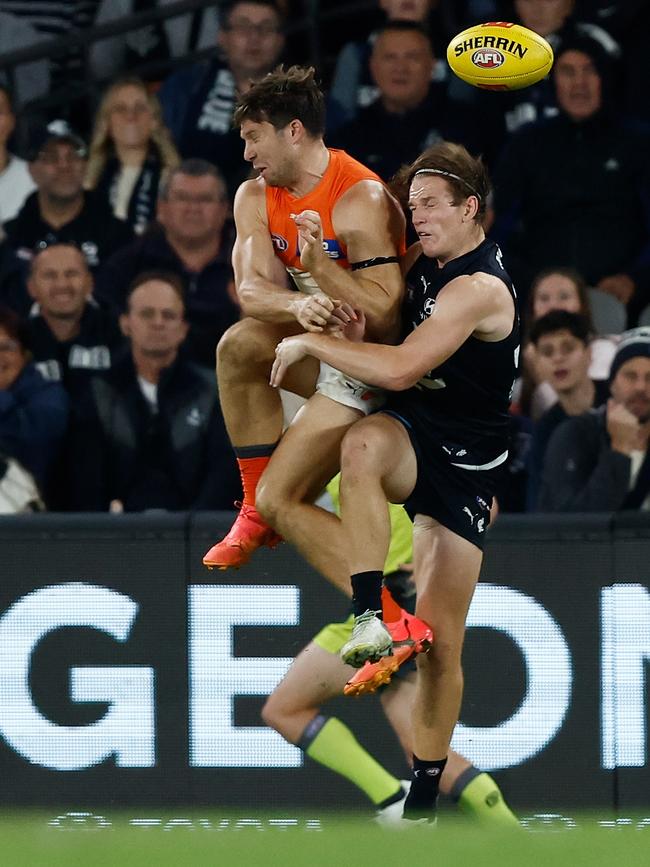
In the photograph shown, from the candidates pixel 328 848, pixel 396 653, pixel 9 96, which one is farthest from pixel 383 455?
pixel 9 96

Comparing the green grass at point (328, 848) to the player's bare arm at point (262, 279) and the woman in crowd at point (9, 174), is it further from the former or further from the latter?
the woman in crowd at point (9, 174)

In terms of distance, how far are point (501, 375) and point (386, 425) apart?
47cm

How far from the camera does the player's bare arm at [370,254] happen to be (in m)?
6.43

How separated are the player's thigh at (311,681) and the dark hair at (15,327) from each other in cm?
241

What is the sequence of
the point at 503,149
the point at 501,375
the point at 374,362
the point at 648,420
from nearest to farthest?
the point at 374,362
the point at 501,375
the point at 648,420
the point at 503,149

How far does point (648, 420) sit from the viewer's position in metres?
8.76

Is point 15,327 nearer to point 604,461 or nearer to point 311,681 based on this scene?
point 311,681

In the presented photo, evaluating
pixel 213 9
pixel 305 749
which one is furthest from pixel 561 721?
pixel 213 9

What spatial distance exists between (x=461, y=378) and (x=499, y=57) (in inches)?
43.3

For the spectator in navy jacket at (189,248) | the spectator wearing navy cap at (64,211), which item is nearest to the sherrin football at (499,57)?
the spectator in navy jacket at (189,248)

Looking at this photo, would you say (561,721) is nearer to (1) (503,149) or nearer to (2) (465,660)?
(2) (465,660)

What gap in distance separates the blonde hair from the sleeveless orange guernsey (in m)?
4.01

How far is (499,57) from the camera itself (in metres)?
6.50

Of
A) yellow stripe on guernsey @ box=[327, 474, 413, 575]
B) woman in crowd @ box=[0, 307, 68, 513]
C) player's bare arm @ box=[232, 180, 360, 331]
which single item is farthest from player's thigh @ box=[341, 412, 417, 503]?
woman in crowd @ box=[0, 307, 68, 513]
